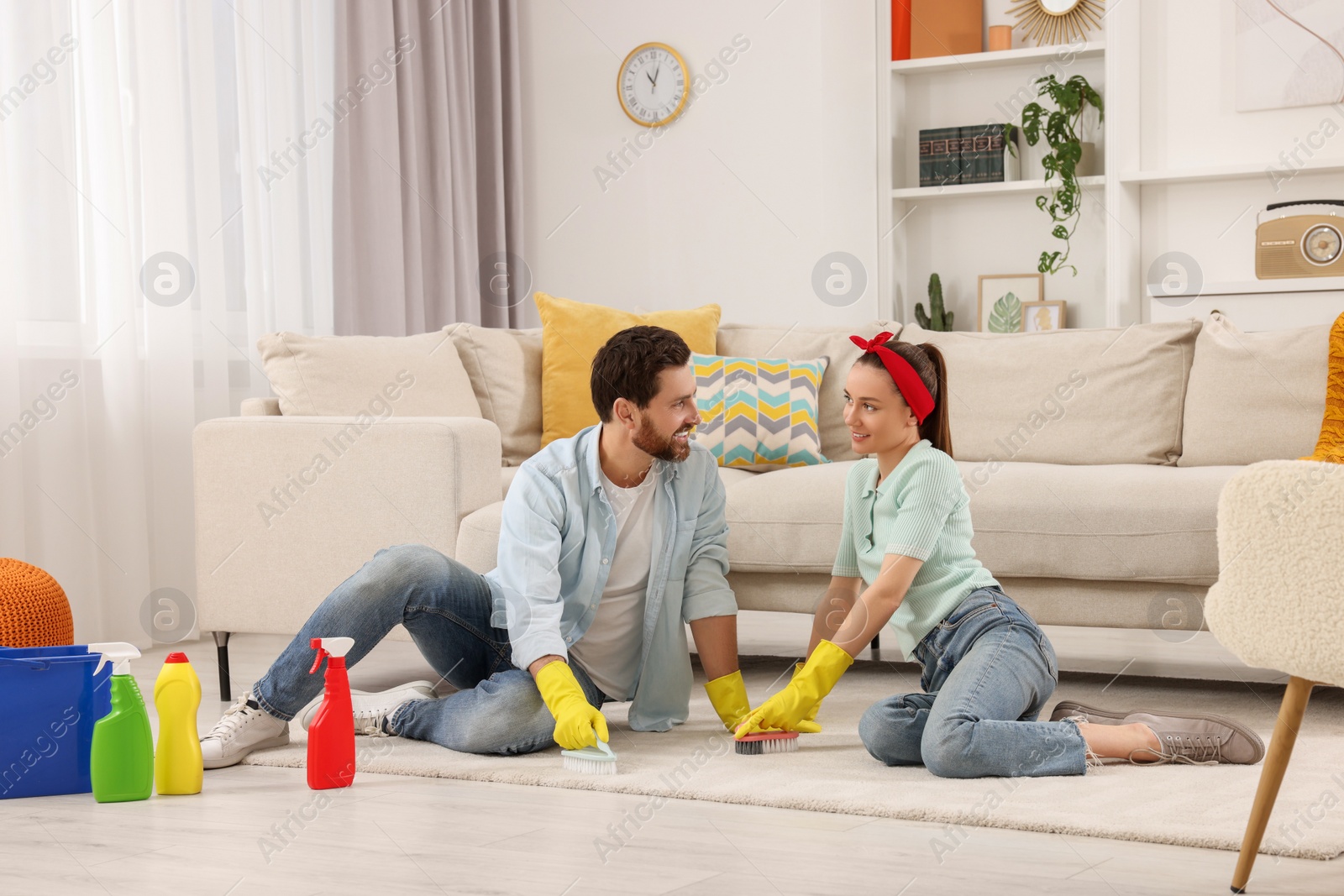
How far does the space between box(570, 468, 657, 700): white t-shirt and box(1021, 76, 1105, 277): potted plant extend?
107 inches

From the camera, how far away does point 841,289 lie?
449 centimetres

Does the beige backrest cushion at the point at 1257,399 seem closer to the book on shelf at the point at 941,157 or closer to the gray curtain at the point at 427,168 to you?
the book on shelf at the point at 941,157

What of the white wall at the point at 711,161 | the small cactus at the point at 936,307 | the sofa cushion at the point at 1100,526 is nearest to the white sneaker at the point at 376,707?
the sofa cushion at the point at 1100,526

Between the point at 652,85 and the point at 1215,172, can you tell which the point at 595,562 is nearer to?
the point at 1215,172

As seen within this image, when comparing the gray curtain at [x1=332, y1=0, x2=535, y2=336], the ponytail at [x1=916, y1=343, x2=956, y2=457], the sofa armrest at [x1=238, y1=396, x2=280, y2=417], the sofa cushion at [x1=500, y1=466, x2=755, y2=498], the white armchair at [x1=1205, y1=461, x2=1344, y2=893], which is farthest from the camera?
the gray curtain at [x1=332, y1=0, x2=535, y2=336]

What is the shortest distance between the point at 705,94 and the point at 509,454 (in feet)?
6.91

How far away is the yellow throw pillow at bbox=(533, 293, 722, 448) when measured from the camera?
3.02 meters

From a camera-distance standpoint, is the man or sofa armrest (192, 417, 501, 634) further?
sofa armrest (192, 417, 501, 634)

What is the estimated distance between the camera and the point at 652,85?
4734 mm

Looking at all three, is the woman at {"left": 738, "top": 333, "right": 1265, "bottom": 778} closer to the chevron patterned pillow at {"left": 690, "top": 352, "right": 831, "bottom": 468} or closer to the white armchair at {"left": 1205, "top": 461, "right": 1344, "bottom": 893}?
the white armchair at {"left": 1205, "top": 461, "right": 1344, "bottom": 893}

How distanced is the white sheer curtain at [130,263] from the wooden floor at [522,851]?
4.46ft

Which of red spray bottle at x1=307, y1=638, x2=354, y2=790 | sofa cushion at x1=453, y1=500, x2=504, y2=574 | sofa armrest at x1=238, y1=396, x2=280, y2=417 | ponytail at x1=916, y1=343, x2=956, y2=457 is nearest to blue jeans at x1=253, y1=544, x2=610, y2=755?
red spray bottle at x1=307, y1=638, x2=354, y2=790

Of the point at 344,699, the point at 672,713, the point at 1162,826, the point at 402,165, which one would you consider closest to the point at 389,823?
the point at 344,699

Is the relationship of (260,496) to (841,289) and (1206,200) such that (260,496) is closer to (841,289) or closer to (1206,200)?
(841,289)
